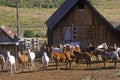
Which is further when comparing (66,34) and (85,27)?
(66,34)

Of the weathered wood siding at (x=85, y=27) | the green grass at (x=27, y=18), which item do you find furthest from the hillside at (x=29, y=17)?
the weathered wood siding at (x=85, y=27)

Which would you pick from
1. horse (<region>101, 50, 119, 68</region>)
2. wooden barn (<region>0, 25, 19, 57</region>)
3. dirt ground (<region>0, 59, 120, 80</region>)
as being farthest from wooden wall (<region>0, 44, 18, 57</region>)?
horse (<region>101, 50, 119, 68</region>)

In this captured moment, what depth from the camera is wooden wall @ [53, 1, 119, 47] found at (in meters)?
46.9

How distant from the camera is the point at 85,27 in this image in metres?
47.1

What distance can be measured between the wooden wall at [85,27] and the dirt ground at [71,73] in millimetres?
9121

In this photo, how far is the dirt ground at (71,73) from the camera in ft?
102

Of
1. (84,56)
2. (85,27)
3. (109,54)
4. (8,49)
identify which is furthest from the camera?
(85,27)

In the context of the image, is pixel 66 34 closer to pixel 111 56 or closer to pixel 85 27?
pixel 85 27

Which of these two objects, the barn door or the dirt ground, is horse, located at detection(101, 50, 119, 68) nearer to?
the dirt ground

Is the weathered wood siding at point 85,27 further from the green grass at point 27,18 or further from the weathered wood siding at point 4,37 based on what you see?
the green grass at point 27,18

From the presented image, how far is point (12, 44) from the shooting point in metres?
46.2

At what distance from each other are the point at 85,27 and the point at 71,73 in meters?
13.9

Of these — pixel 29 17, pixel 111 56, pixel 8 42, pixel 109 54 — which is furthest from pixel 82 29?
pixel 29 17

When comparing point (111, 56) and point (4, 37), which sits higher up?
point (4, 37)
